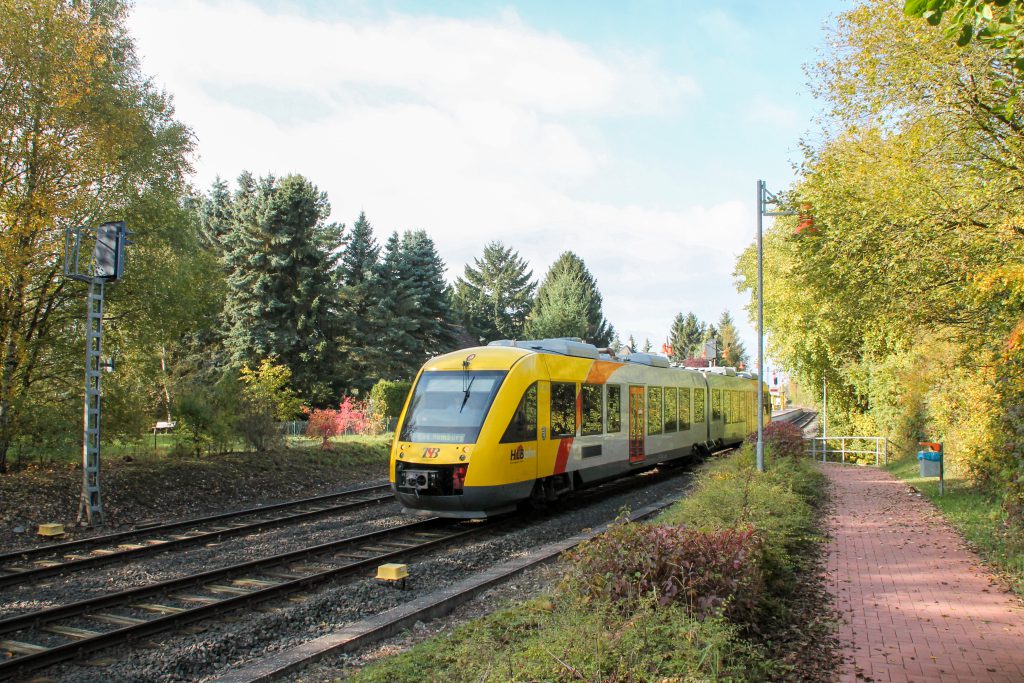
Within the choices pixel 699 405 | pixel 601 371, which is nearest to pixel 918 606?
pixel 601 371

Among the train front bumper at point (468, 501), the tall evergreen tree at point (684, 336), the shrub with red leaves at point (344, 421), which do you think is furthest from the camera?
the tall evergreen tree at point (684, 336)

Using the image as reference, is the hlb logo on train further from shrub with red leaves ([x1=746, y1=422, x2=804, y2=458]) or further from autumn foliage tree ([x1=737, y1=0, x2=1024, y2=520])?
shrub with red leaves ([x1=746, y1=422, x2=804, y2=458])

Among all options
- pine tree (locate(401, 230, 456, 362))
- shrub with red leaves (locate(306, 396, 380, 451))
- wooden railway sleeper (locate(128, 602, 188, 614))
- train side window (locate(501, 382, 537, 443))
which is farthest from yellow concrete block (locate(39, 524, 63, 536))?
pine tree (locate(401, 230, 456, 362))

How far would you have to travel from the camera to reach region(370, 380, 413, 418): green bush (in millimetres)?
31781

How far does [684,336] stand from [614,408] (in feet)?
357

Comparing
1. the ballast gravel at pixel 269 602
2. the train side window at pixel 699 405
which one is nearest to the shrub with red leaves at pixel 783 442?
the train side window at pixel 699 405

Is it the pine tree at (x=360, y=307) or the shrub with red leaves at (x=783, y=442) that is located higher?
the pine tree at (x=360, y=307)

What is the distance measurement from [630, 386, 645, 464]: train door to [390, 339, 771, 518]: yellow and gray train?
0.03 m

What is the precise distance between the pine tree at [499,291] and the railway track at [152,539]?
54.8 m

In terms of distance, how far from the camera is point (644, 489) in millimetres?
17641

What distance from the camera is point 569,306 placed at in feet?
212

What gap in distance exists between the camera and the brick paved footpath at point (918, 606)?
5.76 metres

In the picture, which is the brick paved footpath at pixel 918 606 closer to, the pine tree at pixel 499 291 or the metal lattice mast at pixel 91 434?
the metal lattice mast at pixel 91 434

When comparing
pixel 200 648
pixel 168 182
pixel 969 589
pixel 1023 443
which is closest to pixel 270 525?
pixel 200 648
